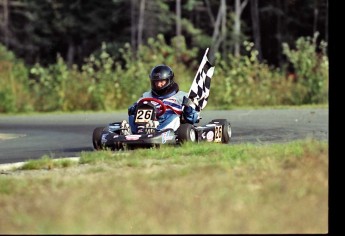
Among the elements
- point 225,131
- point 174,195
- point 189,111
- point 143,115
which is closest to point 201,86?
point 225,131

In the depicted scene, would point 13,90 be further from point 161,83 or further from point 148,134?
point 148,134

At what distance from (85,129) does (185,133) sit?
657 cm

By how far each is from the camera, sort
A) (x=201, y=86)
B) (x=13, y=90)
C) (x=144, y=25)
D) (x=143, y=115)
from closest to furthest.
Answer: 1. (x=143, y=115)
2. (x=201, y=86)
3. (x=13, y=90)
4. (x=144, y=25)

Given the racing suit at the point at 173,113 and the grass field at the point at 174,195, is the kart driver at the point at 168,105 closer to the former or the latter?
the racing suit at the point at 173,113

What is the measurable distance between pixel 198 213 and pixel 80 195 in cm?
132

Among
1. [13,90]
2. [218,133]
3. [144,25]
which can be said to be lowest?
[218,133]

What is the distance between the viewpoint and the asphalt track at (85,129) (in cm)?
1551

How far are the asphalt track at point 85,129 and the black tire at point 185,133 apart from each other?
67 cm

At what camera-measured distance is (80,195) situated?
8.64m

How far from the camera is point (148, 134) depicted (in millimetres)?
14055

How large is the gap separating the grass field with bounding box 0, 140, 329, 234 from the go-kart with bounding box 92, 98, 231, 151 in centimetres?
243

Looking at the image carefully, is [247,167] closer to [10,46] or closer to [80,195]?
[80,195]

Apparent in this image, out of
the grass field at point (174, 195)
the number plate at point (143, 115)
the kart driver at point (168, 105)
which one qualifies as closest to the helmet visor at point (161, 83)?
the kart driver at point (168, 105)

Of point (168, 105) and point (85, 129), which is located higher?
point (168, 105)
